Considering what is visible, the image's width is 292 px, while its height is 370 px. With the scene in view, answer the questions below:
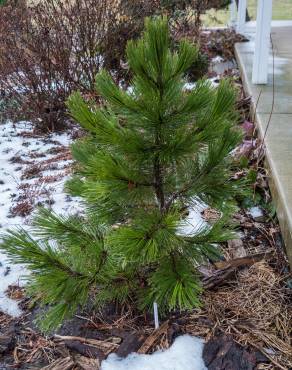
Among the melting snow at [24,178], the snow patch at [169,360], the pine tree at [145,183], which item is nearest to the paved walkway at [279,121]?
the snow patch at [169,360]

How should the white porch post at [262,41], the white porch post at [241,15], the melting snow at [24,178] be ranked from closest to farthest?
the melting snow at [24,178], the white porch post at [262,41], the white porch post at [241,15]

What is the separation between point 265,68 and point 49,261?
3651 mm

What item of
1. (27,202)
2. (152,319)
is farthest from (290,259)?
(27,202)

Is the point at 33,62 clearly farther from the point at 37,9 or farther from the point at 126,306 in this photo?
the point at 126,306

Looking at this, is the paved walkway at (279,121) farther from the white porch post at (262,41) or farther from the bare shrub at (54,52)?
the bare shrub at (54,52)

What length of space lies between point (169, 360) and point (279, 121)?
7.78 feet

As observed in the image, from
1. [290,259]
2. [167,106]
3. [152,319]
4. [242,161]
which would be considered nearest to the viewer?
[167,106]

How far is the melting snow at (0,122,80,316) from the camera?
236cm

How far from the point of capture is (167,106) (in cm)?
144

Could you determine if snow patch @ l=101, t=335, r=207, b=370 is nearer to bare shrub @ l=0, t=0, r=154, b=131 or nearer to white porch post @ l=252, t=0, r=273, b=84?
bare shrub @ l=0, t=0, r=154, b=131

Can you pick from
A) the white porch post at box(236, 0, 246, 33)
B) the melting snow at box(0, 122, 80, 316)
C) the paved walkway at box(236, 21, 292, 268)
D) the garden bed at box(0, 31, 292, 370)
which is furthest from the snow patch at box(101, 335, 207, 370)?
the white porch post at box(236, 0, 246, 33)

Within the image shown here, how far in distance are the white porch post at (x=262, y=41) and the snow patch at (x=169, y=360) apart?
3.38m

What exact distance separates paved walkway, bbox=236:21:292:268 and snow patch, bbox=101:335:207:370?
0.70 meters

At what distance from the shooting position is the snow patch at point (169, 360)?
5.56ft
